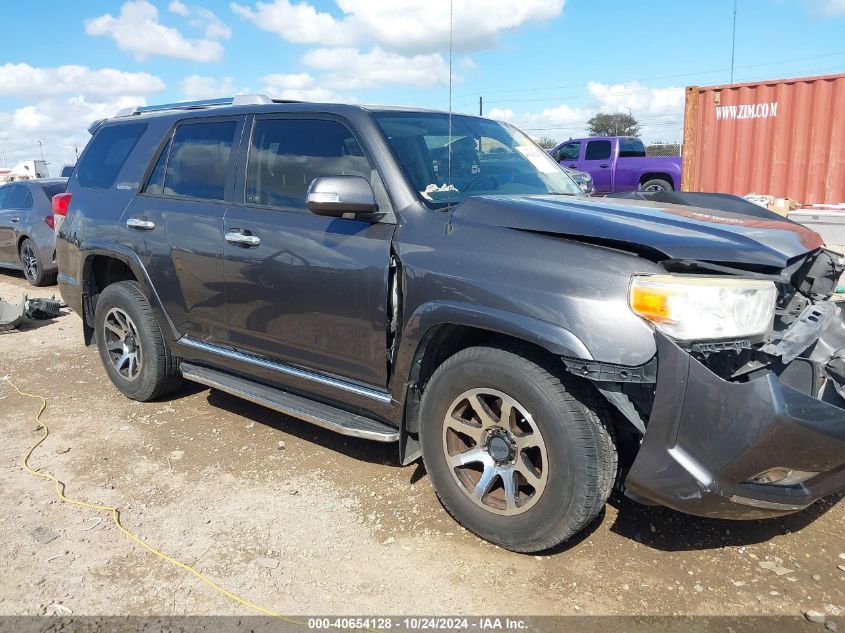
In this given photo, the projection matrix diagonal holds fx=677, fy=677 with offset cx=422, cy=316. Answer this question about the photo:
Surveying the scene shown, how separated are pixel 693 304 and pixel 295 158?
88.8 inches

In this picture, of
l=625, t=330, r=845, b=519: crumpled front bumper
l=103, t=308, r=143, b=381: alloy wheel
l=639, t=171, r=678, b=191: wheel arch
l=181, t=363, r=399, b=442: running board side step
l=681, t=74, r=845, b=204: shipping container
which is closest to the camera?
l=625, t=330, r=845, b=519: crumpled front bumper

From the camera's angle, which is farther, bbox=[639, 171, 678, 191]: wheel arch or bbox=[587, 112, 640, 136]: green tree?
bbox=[587, 112, 640, 136]: green tree

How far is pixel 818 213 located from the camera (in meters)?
9.27

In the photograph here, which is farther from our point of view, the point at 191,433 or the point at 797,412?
the point at 191,433

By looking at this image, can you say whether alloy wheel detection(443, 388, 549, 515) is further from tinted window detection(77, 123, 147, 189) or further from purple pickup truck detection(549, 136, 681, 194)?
purple pickup truck detection(549, 136, 681, 194)

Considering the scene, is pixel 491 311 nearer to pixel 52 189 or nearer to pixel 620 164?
pixel 52 189

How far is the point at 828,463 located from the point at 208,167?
3.56 m

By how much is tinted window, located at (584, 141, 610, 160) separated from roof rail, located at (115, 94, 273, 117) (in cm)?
1395

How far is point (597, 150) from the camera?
17.2 m

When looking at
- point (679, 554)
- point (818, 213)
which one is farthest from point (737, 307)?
point (818, 213)

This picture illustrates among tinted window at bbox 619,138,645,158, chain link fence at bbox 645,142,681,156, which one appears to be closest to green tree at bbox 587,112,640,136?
chain link fence at bbox 645,142,681,156

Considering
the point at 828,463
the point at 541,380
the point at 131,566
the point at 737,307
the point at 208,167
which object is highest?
the point at 208,167

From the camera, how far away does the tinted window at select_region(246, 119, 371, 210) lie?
3.48 metres

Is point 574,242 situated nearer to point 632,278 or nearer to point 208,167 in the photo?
point 632,278
